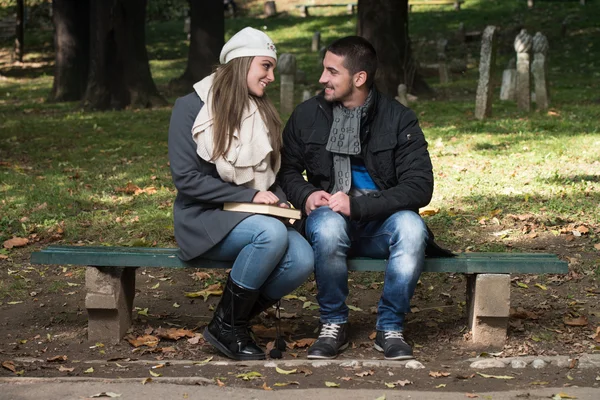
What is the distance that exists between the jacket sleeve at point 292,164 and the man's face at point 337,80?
0.24 metres

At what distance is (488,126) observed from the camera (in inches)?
494

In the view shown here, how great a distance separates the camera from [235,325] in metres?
4.97

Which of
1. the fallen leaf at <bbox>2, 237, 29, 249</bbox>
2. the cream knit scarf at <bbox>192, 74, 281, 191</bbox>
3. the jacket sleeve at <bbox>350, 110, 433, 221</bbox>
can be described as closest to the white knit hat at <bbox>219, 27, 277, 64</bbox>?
the cream knit scarf at <bbox>192, 74, 281, 191</bbox>

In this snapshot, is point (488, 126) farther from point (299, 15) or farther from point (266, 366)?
point (299, 15)

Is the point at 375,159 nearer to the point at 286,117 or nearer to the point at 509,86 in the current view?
the point at 286,117

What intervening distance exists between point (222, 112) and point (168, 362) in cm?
131

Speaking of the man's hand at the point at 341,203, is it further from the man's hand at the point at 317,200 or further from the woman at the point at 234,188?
the woman at the point at 234,188

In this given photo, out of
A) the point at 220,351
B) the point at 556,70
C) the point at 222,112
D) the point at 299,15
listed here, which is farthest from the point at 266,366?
the point at 299,15

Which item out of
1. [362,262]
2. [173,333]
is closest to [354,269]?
[362,262]

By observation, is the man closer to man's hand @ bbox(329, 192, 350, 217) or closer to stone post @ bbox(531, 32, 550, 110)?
man's hand @ bbox(329, 192, 350, 217)

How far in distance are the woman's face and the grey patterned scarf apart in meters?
0.44

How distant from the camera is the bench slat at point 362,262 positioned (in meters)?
4.98

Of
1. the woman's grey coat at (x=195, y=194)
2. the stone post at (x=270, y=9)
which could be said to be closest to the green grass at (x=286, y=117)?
the woman's grey coat at (x=195, y=194)

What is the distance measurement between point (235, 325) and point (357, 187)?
101cm
